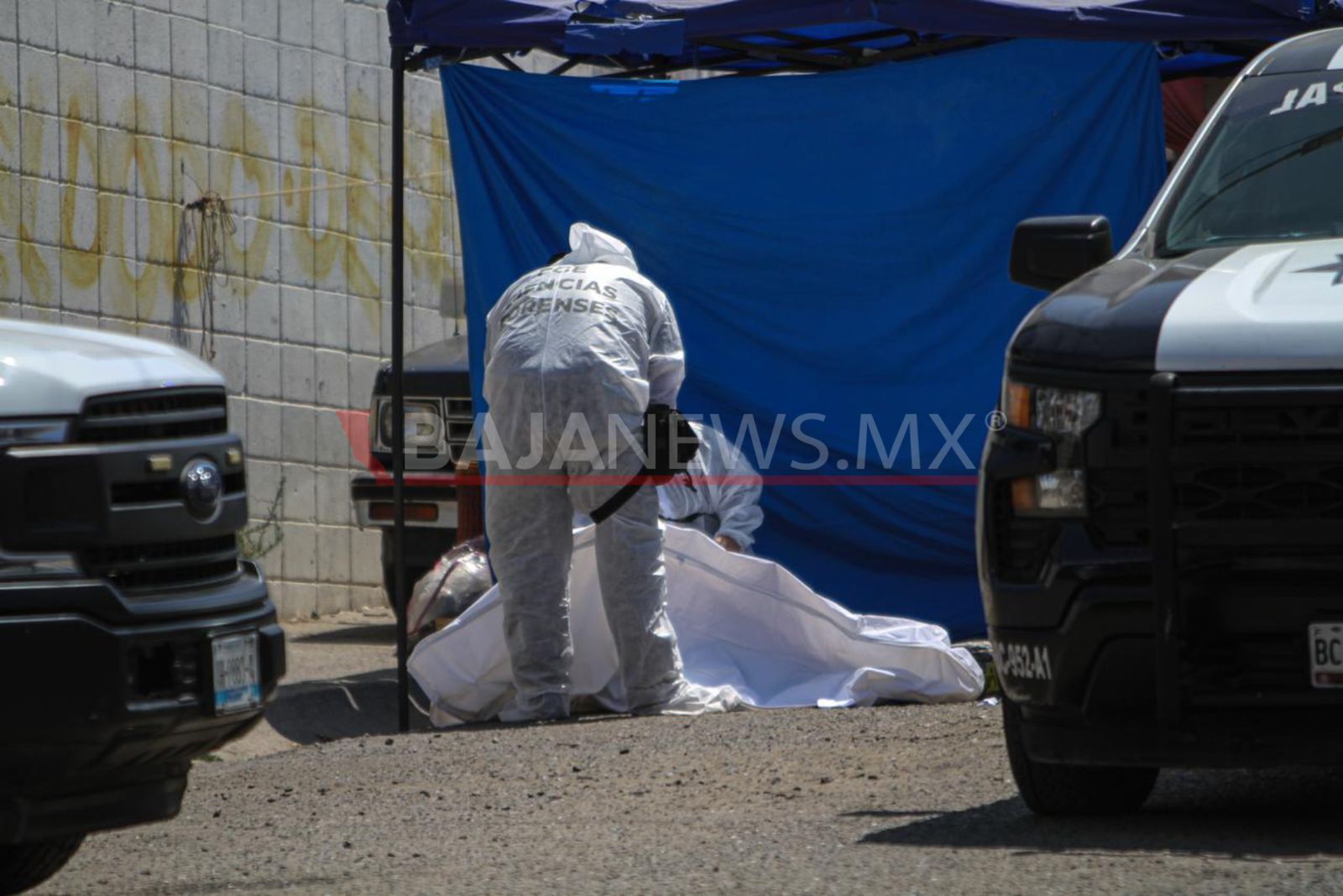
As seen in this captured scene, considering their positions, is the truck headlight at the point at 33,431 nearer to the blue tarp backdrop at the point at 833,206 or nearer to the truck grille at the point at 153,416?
the truck grille at the point at 153,416

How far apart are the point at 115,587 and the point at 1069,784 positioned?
236 centimetres

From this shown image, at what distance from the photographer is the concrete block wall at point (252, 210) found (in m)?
10.9

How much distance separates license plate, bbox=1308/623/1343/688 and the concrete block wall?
24.5 ft

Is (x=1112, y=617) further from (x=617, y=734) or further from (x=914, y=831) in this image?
(x=617, y=734)

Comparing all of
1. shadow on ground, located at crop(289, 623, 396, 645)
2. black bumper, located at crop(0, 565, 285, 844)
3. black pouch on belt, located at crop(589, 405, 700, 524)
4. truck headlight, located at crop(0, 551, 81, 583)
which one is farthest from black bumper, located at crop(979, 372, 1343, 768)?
shadow on ground, located at crop(289, 623, 396, 645)

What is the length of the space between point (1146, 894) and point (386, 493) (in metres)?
7.01

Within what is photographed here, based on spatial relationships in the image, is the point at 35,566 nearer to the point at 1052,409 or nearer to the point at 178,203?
the point at 1052,409

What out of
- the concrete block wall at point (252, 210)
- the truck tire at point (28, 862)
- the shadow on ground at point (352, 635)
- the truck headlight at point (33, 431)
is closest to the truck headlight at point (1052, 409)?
the truck headlight at point (33, 431)

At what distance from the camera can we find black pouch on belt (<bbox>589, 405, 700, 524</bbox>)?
26.2 feet

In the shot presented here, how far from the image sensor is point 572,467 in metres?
8.03

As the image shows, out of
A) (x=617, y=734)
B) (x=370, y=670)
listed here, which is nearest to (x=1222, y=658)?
(x=617, y=734)

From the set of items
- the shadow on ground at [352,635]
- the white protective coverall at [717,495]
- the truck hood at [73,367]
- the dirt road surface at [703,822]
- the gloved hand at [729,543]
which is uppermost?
the truck hood at [73,367]

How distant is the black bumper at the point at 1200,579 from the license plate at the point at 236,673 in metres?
1.69

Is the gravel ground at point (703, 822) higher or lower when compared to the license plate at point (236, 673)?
lower
